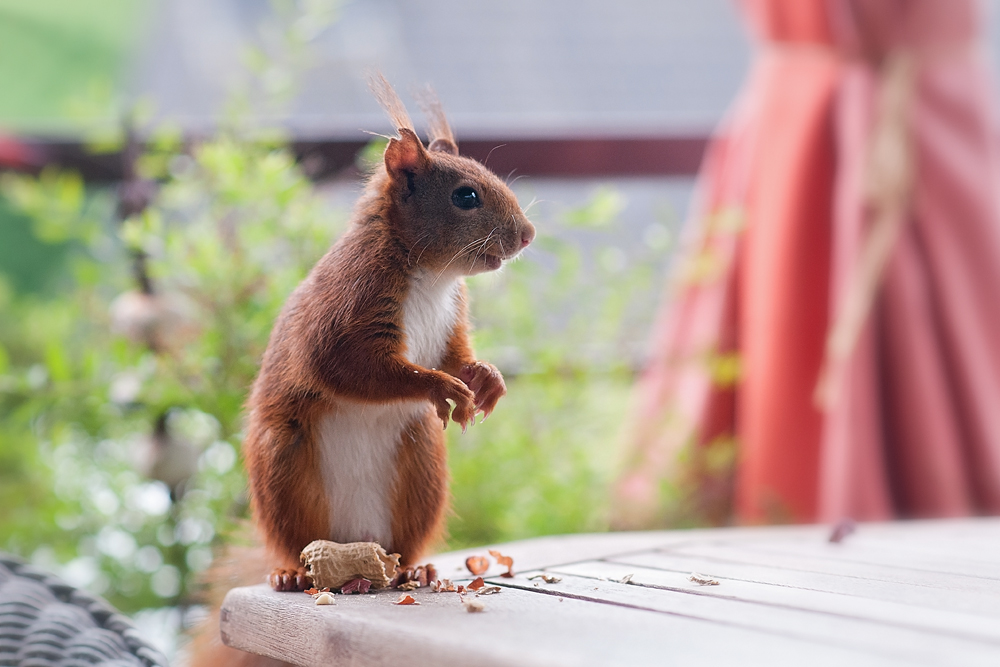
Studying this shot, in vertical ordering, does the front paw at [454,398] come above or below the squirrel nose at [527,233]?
below

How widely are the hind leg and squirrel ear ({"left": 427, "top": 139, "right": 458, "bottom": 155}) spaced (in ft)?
0.80

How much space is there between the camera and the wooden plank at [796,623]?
0.54 meters

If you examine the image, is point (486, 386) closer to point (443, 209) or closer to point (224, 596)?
point (443, 209)

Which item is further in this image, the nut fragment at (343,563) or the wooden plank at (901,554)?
the wooden plank at (901,554)

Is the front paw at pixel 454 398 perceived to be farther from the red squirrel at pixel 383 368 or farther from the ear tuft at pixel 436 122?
the ear tuft at pixel 436 122

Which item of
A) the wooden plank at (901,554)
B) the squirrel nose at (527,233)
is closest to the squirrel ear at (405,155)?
the squirrel nose at (527,233)

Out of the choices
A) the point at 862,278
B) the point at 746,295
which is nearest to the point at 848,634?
the point at 862,278

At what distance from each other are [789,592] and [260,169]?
87 cm

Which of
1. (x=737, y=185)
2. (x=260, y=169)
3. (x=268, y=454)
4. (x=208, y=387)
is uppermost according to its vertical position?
(x=737, y=185)

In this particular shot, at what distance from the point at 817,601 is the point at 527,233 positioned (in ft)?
1.27

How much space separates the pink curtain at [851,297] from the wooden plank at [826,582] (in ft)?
2.51

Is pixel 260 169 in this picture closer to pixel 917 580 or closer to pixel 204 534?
pixel 204 534

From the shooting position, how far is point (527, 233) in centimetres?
79

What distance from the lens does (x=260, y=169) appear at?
3.97ft
